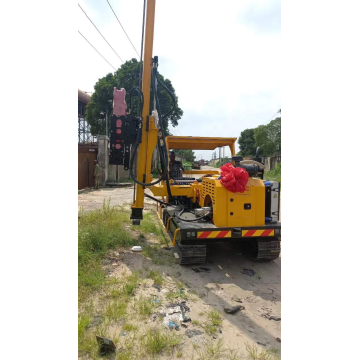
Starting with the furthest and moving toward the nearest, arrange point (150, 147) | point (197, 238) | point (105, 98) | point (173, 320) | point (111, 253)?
point (105, 98) → point (150, 147) → point (111, 253) → point (197, 238) → point (173, 320)

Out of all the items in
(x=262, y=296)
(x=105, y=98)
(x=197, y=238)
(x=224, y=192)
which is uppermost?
(x=105, y=98)

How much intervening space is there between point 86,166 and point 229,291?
1175 cm

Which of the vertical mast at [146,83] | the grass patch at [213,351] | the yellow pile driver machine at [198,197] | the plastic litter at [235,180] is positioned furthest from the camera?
the vertical mast at [146,83]

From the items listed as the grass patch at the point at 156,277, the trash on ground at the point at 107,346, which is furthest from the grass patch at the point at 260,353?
the grass patch at the point at 156,277

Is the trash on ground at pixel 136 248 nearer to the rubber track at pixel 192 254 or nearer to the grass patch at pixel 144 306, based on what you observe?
the rubber track at pixel 192 254

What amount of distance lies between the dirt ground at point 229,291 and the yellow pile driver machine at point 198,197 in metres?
0.28

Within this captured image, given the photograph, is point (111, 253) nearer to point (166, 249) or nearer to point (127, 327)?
point (166, 249)

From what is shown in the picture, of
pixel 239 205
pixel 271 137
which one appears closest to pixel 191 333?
pixel 239 205

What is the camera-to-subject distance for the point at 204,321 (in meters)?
2.49

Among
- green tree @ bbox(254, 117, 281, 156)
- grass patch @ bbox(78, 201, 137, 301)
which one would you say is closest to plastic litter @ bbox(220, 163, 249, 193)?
grass patch @ bbox(78, 201, 137, 301)

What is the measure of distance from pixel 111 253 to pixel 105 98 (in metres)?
17.8

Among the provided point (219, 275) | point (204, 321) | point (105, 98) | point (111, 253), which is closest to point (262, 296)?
point (219, 275)

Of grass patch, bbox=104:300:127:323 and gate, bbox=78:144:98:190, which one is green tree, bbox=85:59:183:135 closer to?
gate, bbox=78:144:98:190

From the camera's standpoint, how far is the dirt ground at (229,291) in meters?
2.30
